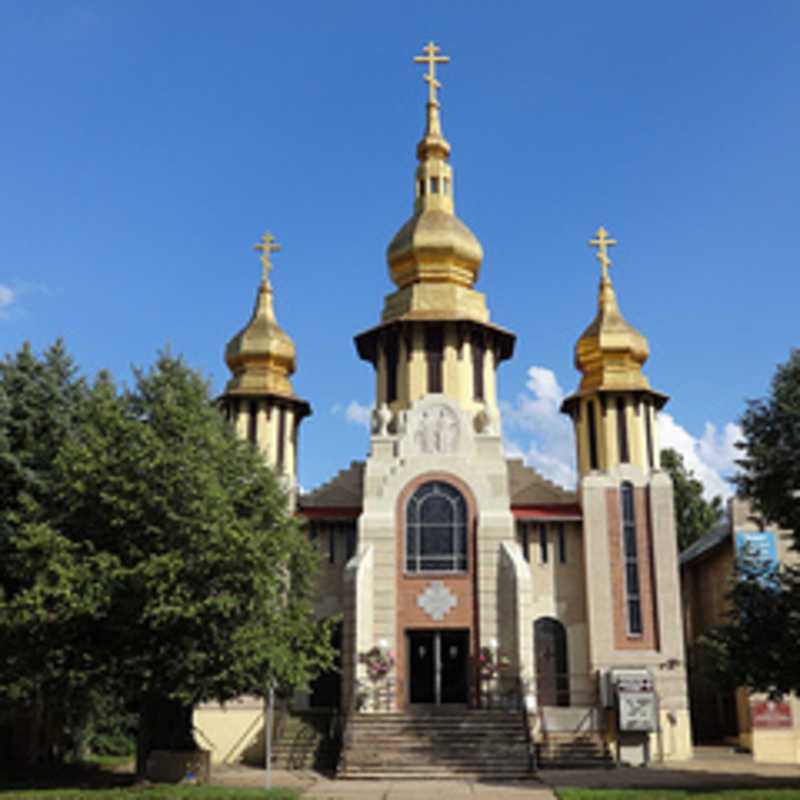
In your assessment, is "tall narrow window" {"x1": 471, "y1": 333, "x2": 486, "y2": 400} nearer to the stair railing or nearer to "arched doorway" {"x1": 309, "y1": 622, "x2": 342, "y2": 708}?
"arched doorway" {"x1": 309, "y1": 622, "x2": 342, "y2": 708}

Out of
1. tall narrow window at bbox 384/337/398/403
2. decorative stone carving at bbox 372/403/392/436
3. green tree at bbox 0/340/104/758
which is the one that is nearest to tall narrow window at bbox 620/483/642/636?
decorative stone carving at bbox 372/403/392/436

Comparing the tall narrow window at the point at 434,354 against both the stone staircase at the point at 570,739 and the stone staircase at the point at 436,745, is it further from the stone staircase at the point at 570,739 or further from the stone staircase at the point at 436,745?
the stone staircase at the point at 436,745

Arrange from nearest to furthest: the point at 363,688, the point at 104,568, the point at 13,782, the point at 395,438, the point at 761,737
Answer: the point at 104,568
the point at 13,782
the point at 363,688
the point at 761,737
the point at 395,438

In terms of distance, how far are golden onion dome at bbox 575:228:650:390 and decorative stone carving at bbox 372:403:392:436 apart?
8.00m

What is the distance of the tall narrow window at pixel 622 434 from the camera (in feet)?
113

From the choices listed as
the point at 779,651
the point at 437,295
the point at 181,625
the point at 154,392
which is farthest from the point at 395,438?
the point at 779,651

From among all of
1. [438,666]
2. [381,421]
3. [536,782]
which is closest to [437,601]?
[438,666]

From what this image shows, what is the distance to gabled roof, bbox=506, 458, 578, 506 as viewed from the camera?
3606 centimetres

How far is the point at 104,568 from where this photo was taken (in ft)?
67.4

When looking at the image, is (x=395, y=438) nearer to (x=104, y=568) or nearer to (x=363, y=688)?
(x=363, y=688)

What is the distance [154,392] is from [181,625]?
6.01m

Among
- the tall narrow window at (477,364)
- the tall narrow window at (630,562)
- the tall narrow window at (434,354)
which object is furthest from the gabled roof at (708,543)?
the tall narrow window at (434,354)

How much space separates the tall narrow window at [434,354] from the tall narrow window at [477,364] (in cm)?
128

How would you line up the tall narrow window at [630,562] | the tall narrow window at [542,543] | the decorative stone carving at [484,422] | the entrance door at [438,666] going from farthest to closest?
1. the tall narrow window at [542,543]
2. the decorative stone carving at [484,422]
3. the tall narrow window at [630,562]
4. the entrance door at [438,666]
